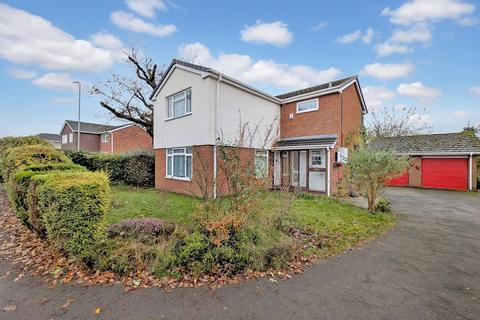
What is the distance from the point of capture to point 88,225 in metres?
4.35

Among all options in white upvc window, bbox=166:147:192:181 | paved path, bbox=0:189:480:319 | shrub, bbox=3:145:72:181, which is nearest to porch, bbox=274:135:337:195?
white upvc window, bbox=166:147:192:181

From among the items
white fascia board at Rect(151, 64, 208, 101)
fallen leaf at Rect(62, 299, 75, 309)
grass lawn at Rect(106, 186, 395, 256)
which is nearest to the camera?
fallen leaf at Rect(62, 299, 75, 309)

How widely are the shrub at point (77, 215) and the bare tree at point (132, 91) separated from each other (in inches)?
683

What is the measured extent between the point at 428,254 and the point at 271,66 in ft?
43.8

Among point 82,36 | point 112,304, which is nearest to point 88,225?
point 112,304

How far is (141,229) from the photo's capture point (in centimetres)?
494

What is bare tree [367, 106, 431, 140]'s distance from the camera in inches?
1147

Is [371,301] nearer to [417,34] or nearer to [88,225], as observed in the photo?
[88,225]

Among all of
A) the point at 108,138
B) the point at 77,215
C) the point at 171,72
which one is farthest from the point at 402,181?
the point at 108,138

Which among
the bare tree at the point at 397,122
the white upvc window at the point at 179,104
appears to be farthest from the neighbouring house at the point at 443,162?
the white upvc window at the point at 179,104

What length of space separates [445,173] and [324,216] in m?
16.1

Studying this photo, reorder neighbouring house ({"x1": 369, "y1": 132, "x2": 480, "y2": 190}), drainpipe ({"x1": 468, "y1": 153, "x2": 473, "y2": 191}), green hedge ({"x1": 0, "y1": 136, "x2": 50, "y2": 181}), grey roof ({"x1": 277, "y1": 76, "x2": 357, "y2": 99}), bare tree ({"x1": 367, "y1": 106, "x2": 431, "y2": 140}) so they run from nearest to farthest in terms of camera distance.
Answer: green hedge ({"x1": 0, "y1": 136, "x2": 50, "y2": 181}), grey roof ({"x1": 277, "y1": 76, "x2": 357, "y2": 99}), drainpipe ({"x1": 468, "y1": 153, "x2": 473, "y2": 191}), neighbouring house ({"x1": 369, "y1": 132, "x2": 480, "y2": 190}), bare tree ({"x1": 367, "y1": 106, "x2": 431, "y2": 140})

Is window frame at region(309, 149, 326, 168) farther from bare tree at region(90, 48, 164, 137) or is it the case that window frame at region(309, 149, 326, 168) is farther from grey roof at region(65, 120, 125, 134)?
grey roof at region(65, 120, 125, 134)

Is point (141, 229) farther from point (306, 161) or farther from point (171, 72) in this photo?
point (171, 72)
